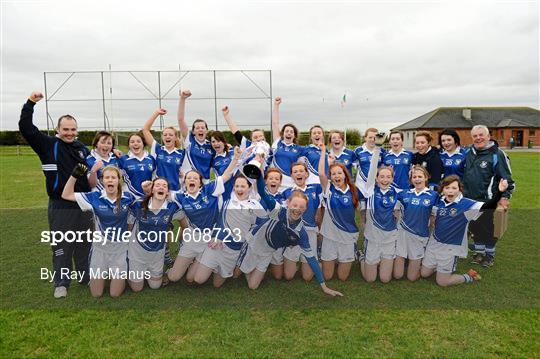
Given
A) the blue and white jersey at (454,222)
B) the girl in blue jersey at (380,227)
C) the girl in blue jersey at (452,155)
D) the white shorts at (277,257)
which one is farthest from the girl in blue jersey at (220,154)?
the girl in blue jersey at (452,155)

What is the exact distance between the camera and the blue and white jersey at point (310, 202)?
439cm

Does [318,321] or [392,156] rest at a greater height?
[392,156]

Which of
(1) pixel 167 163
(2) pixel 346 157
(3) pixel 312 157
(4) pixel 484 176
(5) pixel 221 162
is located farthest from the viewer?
(3) pixel 312 157

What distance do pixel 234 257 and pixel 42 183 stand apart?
39.8 ft

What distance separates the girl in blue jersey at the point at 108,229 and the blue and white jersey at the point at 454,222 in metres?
3.53

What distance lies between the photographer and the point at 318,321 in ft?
11.3

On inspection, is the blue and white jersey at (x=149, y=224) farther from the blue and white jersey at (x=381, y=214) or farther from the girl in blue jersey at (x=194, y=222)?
the blue and white jersey at (x=381, y=214)

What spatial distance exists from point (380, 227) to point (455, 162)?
1.65 metres

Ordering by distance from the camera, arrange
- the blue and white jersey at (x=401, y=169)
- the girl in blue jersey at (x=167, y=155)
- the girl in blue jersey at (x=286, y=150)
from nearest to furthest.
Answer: the girl in blue jersey at (x=167, y=155), the blue and white jersey at (x=401, y=169), the girl in blue jersey at (x=286, y=150)

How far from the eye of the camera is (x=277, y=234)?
4.03 m

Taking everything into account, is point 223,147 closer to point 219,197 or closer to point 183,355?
point 219,197

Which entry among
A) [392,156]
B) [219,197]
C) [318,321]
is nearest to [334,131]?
[392,156]

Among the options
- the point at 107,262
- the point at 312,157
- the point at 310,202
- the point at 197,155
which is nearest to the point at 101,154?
the point at 197,155

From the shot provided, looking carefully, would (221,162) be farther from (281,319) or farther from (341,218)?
(281,319)
